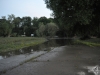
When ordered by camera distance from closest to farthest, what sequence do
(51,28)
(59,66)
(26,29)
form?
(59,66) → (51,28) → (26,29)

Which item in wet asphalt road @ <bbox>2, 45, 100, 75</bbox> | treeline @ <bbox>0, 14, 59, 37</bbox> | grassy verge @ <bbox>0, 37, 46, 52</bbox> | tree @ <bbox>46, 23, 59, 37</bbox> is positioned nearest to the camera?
wet asphalt road @ <bbox>2, 45, 100, 75</bbox>

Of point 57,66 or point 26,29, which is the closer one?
point 57,66

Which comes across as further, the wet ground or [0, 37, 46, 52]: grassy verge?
[0, 37, 46, 52]: grassy verge

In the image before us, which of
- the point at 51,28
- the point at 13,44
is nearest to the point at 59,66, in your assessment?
the point at 13,44

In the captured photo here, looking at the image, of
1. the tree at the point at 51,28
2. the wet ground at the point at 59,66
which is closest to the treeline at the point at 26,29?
the tree at the point at 51,28

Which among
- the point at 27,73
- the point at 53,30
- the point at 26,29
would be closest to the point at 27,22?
the point at 26,29

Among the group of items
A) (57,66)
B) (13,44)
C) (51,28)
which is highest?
(51,28)

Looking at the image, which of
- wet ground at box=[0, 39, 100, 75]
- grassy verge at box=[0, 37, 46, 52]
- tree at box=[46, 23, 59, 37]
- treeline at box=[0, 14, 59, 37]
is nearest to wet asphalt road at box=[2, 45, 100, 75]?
wet ground at box=[0, 39, 100, 75]

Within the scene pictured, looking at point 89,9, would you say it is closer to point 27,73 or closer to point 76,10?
point 76,10

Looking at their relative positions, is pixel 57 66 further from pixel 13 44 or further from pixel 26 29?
pixel 26 29

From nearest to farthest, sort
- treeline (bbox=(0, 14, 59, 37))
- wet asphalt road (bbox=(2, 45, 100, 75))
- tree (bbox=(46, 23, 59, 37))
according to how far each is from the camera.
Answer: wet asphalt road (bbox=(2, 45, 100, 75))
treeline (bbox=(0, 14, 59, 37))
tree (bbox=(46, 23, 59, 37))

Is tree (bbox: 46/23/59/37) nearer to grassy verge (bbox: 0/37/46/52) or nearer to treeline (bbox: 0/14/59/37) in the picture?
treeline (bbox: 0/14/59/37)

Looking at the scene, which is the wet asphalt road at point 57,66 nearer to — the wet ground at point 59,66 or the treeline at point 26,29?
the wet ground at point 59,66

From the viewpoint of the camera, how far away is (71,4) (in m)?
14.8
